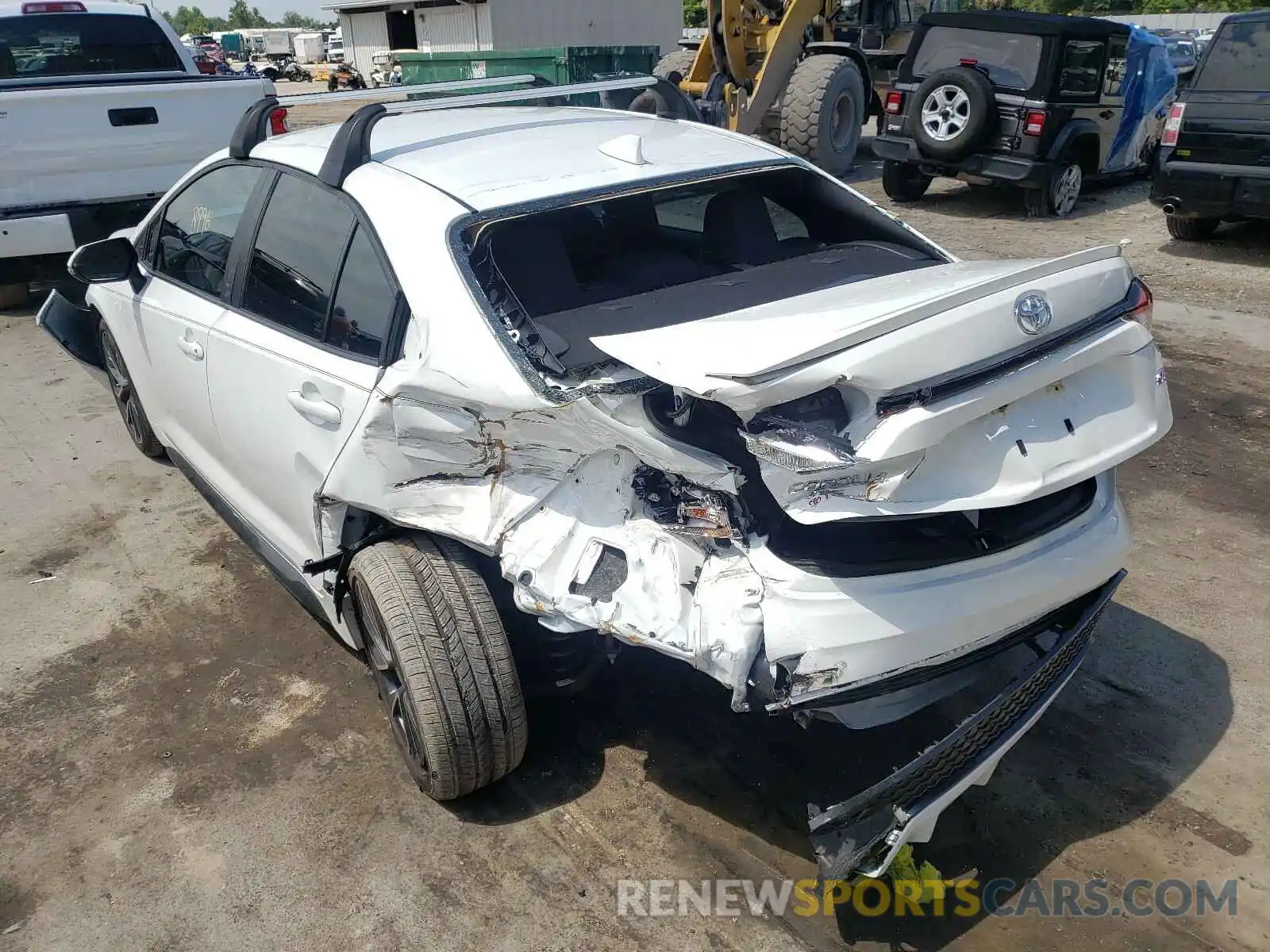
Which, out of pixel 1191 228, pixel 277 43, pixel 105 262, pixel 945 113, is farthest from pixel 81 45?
pixel 277 43

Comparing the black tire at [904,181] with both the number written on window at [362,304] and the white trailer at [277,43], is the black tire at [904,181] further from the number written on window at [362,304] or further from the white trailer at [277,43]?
the white trailer at [277,43]

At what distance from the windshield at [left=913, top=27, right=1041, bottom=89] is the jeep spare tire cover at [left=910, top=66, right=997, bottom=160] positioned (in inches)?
7.8

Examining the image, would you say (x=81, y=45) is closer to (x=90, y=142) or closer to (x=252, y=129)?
(x=90, y=142)

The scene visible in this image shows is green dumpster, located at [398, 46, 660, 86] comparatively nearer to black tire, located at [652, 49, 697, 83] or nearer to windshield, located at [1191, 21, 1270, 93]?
black tire, located at [652, 49, 697, 83]

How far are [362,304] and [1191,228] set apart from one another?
832 cm

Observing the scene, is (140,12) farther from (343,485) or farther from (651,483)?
(651,483)

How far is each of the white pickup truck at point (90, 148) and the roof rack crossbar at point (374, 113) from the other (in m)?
3.05

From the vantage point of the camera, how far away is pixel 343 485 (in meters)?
2.74

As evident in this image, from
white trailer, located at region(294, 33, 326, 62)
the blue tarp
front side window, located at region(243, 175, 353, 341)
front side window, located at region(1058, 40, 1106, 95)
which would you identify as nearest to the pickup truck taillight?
front side window, located at region(243, 175, 353, 341)

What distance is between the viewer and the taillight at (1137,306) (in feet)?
7.92

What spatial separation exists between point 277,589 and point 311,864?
4.97 feet

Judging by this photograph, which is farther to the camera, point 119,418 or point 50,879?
point 119,418

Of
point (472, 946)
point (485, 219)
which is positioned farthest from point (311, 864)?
point (485, 219)

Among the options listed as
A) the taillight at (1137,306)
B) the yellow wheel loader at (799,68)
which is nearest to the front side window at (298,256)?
the taillight at (1137,306)
